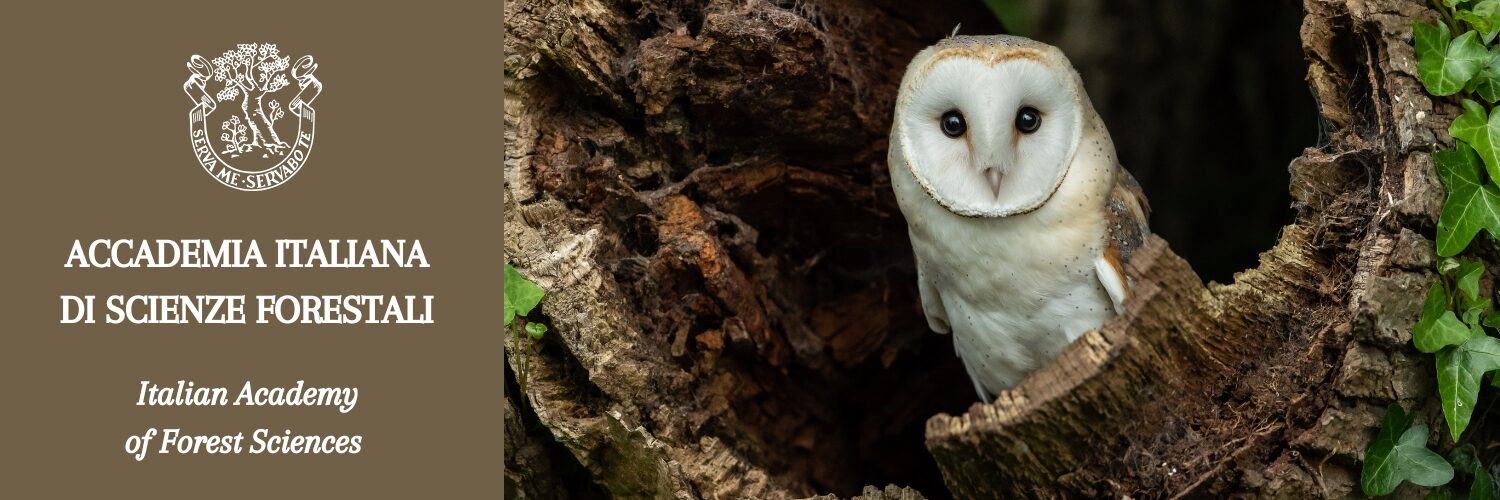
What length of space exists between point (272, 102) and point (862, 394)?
168cm

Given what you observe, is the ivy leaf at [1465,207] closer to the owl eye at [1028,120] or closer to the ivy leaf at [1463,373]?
the ivy leaf at [1463,373]

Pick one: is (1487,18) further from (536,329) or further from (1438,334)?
(536,329)

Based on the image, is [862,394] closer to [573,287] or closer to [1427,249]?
[573,287]

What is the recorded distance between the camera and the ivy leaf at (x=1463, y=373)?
1858mm

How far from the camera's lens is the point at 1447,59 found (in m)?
1.95

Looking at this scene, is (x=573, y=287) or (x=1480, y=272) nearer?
(x=1480, y=272)

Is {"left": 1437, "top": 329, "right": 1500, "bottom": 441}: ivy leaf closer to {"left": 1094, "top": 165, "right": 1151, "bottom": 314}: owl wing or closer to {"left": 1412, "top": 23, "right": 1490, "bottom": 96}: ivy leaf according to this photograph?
{"left": 1412, "top": 23, "right": 1490, "bottom": 96}: ivy leaf

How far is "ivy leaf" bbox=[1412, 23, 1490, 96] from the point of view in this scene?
76.3 inches

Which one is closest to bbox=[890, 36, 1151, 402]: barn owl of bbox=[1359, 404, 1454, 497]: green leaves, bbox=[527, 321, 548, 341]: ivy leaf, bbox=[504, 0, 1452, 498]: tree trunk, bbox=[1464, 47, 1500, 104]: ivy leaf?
bbox=[504, 0, 1452, 498]: tree trunk

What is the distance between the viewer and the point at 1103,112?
3951 mm

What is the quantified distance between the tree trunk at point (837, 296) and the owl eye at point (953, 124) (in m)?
0.36

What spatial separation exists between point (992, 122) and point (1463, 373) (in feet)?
2.82

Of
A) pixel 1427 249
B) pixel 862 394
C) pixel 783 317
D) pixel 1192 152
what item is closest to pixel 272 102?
pixel 783 317

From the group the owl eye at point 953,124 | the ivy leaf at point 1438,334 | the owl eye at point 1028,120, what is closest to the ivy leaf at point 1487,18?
the ivy leaf at point 1438,334
